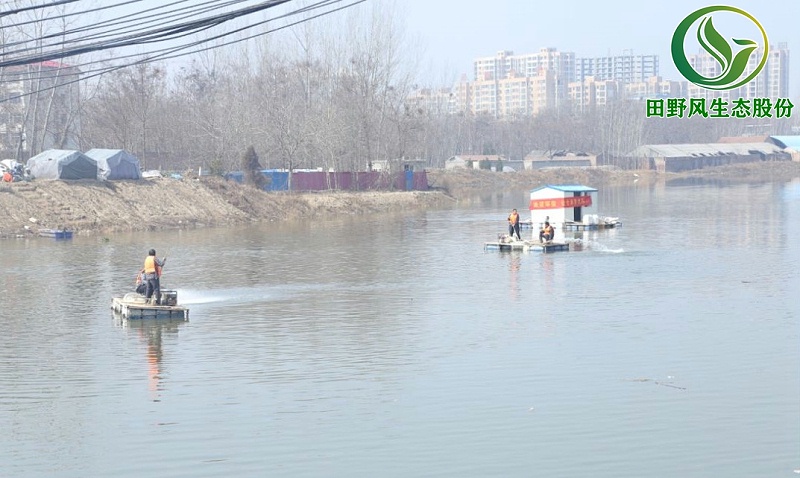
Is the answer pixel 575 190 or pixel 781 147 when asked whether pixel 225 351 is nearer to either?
pixel 575 190

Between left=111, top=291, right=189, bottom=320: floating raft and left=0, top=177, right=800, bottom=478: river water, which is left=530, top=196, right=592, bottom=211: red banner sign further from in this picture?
left=111, top=291, right=189, bottom=320: floating raft

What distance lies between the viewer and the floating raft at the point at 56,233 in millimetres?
46597

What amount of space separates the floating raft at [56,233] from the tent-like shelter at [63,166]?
7.08 metres

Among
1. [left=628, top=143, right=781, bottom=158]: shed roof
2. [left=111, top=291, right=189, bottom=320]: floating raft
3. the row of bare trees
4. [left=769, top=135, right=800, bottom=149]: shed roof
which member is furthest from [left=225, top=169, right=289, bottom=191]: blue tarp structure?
[left=769, top=135, right=800, bottom=149]: shed roof

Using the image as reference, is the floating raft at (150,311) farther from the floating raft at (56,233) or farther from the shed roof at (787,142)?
the shed roof at (787,142)

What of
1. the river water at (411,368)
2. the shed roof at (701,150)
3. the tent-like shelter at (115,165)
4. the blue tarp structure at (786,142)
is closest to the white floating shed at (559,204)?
the river water at (411,368)

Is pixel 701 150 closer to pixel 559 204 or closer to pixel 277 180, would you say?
pixel 277 180

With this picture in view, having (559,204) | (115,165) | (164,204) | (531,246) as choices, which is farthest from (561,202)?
(115,165)

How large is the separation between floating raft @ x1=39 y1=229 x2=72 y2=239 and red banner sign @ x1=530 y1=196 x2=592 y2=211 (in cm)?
2074

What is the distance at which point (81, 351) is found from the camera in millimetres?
21328

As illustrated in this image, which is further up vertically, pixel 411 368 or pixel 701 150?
pixel 701 150

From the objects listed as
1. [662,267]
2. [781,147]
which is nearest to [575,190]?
[662,267]

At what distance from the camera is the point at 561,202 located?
50250 mm

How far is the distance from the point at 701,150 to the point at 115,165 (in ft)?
337
